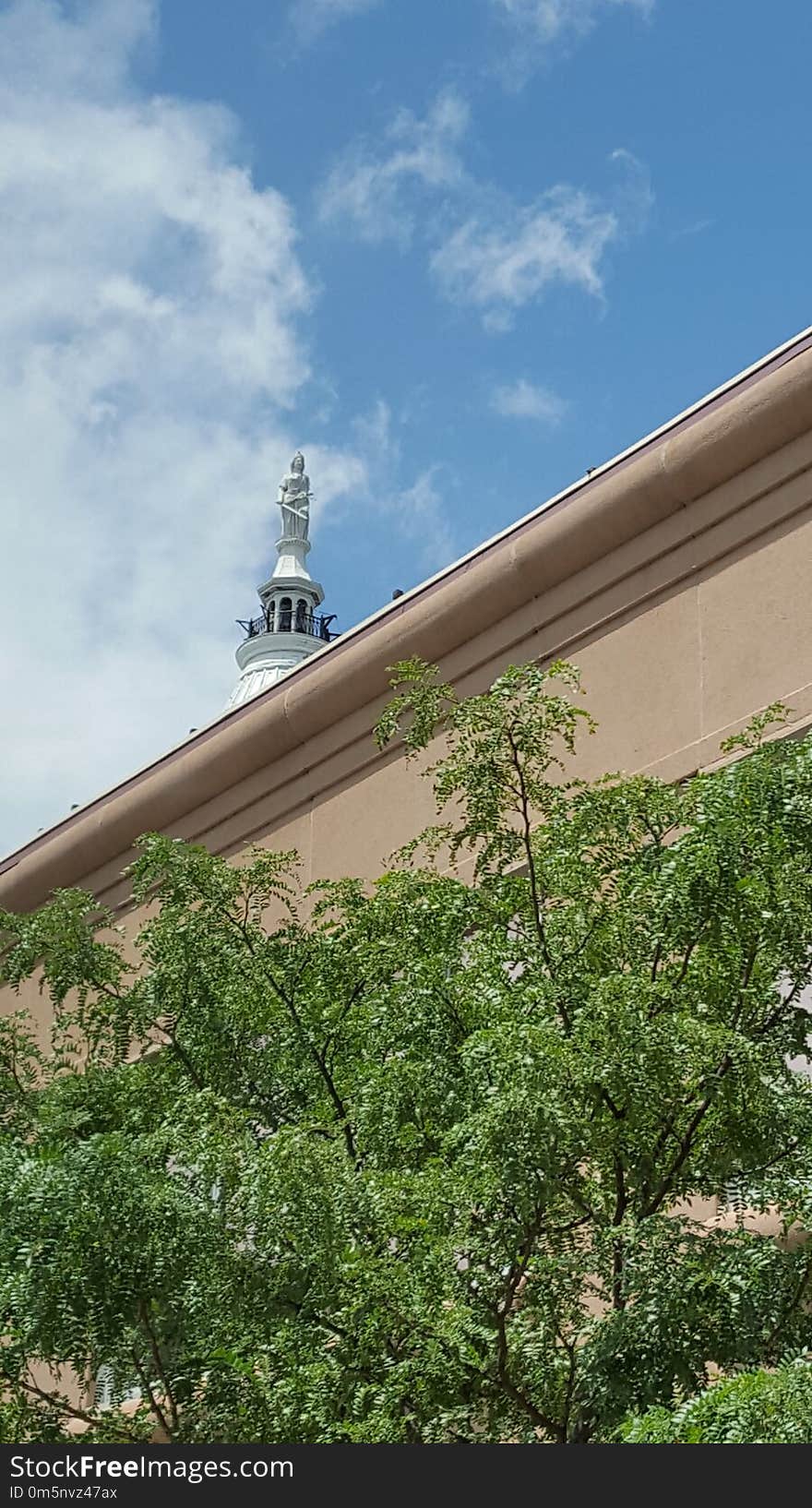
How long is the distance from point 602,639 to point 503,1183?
28.7 feet

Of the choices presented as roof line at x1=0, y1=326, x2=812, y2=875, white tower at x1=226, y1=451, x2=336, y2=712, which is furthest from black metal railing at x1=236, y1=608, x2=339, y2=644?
roof line at x1=0, y1=326, x2=812, y2=875

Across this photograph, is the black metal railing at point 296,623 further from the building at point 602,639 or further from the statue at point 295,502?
the building at point 602,639

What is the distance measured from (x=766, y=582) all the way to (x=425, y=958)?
604 centimetres

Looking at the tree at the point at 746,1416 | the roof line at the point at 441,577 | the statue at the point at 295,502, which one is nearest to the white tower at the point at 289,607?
the statue at the point at 295,502

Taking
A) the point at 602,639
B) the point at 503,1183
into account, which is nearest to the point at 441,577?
the point at 602,639

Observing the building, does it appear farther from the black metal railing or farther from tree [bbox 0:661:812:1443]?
the black metal railing

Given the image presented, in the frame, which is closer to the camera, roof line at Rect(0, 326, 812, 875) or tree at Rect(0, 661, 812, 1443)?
tree at Rect(0, 661, 812, 1443)

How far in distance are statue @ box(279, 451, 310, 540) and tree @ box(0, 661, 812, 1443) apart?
87.7 m

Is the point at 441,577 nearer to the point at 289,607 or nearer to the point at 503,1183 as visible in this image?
the point at 503,1183

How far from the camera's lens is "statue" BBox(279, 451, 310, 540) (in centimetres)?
9894

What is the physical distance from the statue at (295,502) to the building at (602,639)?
78.3 metres

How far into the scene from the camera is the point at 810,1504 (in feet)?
18.8

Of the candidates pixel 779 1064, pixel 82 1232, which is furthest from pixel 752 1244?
pixel 82 1232

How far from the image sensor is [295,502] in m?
100
